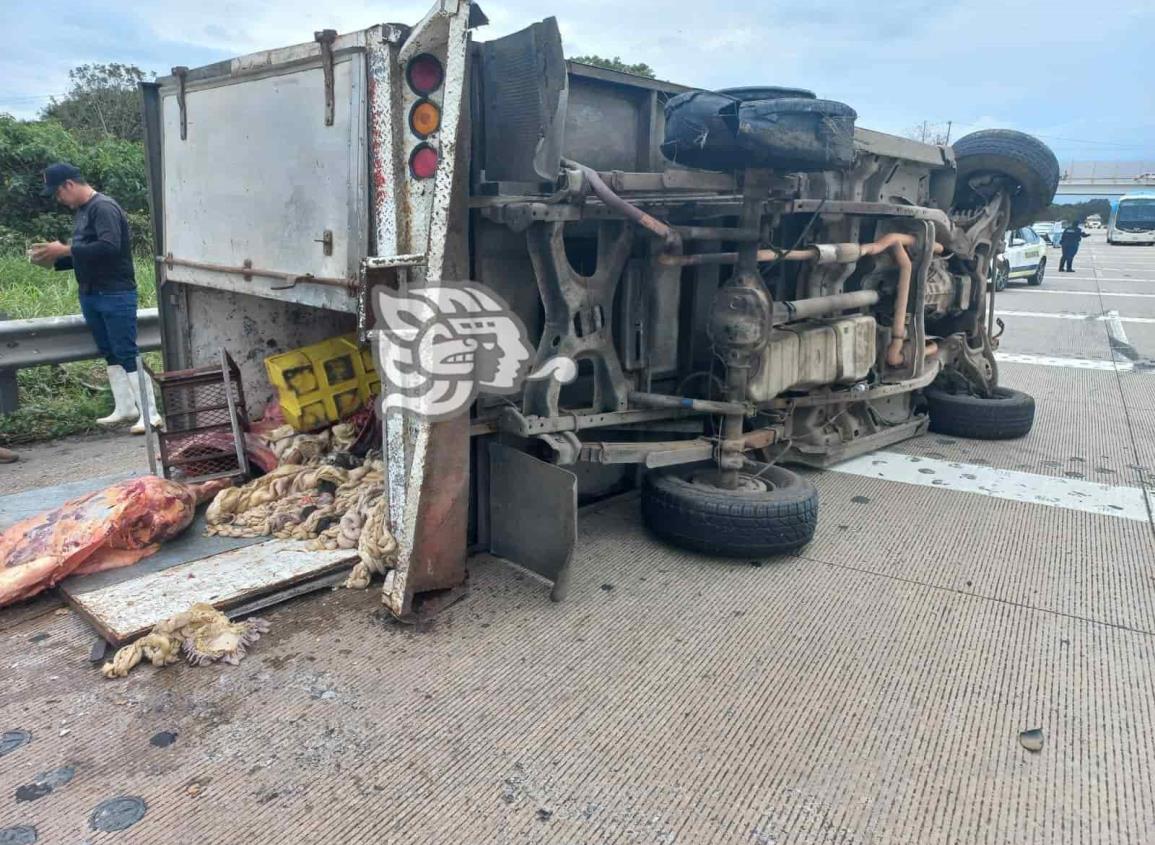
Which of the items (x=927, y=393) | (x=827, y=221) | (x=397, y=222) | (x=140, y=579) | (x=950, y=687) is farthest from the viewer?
(x=927, y=393)

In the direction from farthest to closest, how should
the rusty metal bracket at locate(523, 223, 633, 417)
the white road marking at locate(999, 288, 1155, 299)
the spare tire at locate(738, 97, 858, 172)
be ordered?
the white road marking at locate(999, 288, 1155, 299), the rusty metal bracket at locate(523, 223, 633, 417), the spare tire at locate(738, 97, 858, 172)

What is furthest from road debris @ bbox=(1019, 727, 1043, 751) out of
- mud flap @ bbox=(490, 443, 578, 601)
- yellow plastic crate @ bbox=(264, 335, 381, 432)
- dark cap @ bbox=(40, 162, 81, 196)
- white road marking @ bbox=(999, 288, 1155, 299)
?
white road marking @ bbox=(999, 288, 1155, 299)

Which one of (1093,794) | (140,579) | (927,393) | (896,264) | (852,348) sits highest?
(896,264)

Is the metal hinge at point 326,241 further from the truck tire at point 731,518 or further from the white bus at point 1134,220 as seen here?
the white bus at point 1134,220

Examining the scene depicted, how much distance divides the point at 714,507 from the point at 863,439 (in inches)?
77.7

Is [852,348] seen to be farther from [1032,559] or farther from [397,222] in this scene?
[397,222]

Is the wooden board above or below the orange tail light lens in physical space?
below

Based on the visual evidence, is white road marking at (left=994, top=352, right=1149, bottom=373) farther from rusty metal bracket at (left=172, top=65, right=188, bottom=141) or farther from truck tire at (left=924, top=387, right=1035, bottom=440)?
rusty metal bracket at (left=172, top=65, right=188, bottom=141)

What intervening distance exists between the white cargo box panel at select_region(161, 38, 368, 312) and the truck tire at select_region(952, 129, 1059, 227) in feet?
13.9

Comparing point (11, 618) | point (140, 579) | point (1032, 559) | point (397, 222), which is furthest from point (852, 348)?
point (11, 618)

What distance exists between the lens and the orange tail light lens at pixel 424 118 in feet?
8.70

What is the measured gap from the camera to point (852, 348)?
13.7ft

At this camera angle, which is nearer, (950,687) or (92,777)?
(92,777)

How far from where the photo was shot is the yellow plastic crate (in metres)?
3.85
